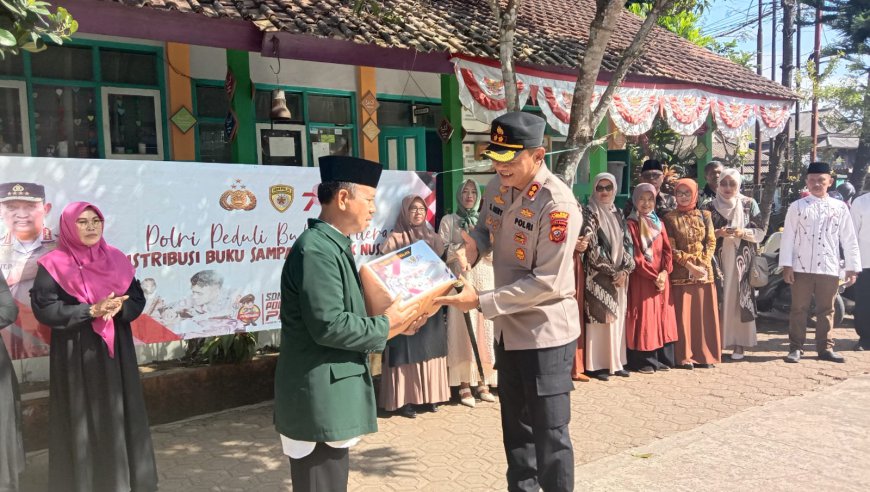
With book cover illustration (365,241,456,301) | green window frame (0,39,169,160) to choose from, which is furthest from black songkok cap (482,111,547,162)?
green window frame (0,39,169,160)

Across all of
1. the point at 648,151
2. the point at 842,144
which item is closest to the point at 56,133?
the point at 648,151

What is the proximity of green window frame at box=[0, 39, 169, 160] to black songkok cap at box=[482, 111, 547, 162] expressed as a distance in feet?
17.5

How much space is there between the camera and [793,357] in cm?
702

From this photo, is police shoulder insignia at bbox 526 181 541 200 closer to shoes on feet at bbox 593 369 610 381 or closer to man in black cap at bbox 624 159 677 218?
shoes on feet at bbox 593 369 610 381

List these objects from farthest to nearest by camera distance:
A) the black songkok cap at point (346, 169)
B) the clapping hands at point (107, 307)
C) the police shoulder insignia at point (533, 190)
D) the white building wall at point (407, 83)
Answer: the white building wall at point (407, 83) < the clapping hands at point (107, 307) < the police shoulder insignia at point (533, 190) < the black songkok cap at point (346, 169)

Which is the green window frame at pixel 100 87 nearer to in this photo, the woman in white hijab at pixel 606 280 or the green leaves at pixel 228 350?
the green leaves at pixel 228 350

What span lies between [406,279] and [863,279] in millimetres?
7052

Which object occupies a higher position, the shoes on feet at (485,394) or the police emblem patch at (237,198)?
the police emblem patch at (237,198)

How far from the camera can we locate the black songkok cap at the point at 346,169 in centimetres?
254

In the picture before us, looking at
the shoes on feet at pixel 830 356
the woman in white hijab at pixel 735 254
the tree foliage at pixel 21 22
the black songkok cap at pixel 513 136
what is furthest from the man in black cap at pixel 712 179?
the tree foliage at pixel 21 22

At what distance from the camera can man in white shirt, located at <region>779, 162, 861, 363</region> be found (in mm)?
6949

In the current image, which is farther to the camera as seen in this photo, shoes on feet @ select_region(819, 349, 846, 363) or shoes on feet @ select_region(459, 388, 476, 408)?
shoes on feet @ select_region(819, 349, 846, 363)

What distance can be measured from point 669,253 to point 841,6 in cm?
3121

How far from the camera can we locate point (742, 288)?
7.21 m
